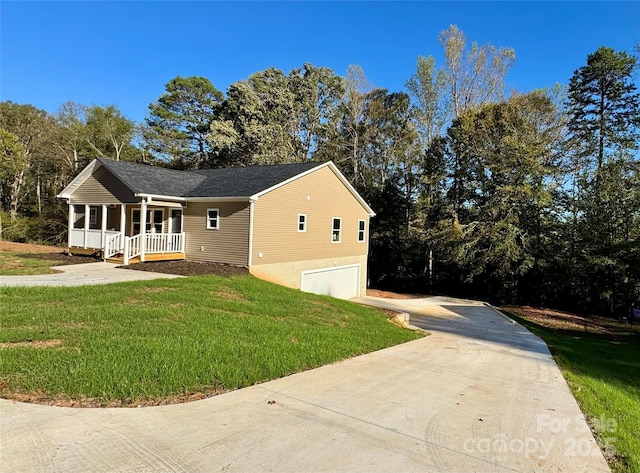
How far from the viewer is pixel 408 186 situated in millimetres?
28453

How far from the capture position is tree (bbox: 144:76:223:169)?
3447 cm

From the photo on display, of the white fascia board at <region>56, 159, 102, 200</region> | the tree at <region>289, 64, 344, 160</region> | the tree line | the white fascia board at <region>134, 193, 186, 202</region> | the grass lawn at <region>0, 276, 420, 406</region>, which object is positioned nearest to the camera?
the grass lawn at <region>0, 276, 420, 406</region>

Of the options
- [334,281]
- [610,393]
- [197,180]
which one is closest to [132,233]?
[197,180]

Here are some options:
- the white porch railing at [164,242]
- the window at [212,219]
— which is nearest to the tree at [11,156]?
the white porch railing at [164,242]

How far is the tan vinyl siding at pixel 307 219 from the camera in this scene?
50.7 ft

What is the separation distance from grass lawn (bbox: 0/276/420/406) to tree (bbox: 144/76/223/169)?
27609 mm

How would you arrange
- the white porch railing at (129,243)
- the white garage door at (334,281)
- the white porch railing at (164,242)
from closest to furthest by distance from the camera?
the white porch railing at (129,243), the white porch railing at (164,242), the white garage door at (334,281)

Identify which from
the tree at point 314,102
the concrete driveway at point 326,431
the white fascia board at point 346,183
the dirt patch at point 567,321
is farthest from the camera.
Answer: the tree at point 314,102

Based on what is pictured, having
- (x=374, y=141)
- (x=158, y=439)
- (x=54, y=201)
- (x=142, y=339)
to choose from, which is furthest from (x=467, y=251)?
(x=54, y=201)

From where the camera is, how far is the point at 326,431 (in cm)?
346

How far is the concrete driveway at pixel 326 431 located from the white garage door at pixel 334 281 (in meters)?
12.7

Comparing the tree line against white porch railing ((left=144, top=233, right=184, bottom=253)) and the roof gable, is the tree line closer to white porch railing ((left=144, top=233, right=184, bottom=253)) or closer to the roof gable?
the roof gable

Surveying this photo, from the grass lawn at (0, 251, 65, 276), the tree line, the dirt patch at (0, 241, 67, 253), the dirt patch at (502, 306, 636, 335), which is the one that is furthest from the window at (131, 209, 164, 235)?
the dirt patch at (502, 306, 636, 335)

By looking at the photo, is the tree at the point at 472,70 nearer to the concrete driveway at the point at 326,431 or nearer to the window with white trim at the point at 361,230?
the window with white trim at the point at 361,230
